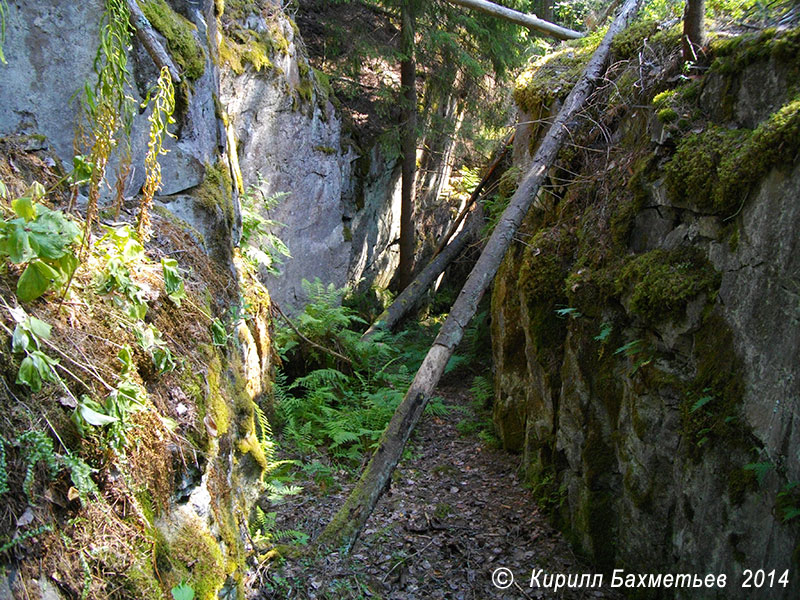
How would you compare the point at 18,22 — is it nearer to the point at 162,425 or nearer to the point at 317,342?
the point at 162,425

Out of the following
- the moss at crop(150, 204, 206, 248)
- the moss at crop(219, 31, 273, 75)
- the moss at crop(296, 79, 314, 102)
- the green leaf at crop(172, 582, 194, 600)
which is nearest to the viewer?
the green leaf at crop(172, 582, 194, 600)

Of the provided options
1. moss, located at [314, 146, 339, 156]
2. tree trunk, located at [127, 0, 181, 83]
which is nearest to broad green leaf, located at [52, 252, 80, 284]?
tree trunk, located at [127, 0, 181, 83]

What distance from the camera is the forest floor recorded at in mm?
4086

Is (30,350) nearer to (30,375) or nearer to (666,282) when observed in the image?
(30,375)

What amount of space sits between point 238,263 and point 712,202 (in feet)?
15.1

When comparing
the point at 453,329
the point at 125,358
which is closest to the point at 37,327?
the point at 125,358

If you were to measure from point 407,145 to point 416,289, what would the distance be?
3172 millimetres

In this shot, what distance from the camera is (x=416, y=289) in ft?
36.9

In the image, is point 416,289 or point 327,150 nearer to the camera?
point 327,150

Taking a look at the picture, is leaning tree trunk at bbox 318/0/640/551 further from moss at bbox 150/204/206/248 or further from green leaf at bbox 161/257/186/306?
green leaf at bbox 161/257/186/306

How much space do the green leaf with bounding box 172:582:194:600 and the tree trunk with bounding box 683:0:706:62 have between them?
16.3ft

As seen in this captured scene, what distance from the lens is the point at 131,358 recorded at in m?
2.57

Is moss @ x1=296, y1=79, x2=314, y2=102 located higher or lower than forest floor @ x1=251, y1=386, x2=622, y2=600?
higher

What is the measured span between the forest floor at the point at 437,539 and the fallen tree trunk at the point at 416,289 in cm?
383
